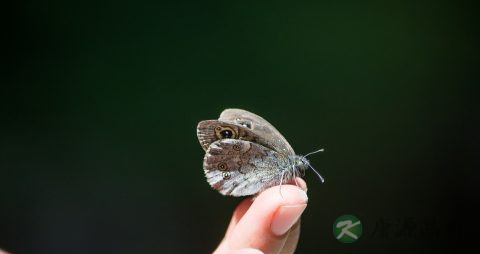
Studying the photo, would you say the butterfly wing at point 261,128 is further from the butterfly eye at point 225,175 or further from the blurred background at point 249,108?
the blurred background at point 249,108

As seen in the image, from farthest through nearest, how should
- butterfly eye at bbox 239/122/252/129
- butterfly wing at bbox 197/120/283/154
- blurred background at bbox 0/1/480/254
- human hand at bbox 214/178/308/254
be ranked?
blurred background at bbox 0/1/480/254, butterfly eye at bbox 239/122/252/129, butterfly wing at bbox 197/120/283/154, human hand at bbox 214/178/308/254

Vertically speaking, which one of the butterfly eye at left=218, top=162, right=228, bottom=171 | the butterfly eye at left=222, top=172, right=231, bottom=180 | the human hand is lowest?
the human hand

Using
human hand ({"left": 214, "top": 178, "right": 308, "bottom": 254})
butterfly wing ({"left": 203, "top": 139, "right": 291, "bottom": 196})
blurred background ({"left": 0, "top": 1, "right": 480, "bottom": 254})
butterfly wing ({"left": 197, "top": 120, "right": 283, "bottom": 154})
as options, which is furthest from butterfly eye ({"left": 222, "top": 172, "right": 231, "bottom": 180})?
blurred background ({"left": 0, "top": 1, "right": 480, "bottom": 254})

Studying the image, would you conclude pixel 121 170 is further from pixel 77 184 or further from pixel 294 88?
pixel 294 88

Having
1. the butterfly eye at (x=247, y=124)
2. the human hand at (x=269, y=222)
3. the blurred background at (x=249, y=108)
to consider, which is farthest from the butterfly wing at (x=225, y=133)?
the blurred background at (x=249, y=108)

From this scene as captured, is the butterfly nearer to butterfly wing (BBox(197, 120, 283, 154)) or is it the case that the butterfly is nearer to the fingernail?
butterfly wing (BBox(197, 120, 283, 154))

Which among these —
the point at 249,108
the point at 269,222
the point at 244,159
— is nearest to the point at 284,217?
the point at 269,222

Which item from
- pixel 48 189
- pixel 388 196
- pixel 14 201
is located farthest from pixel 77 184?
pixel 388 196
